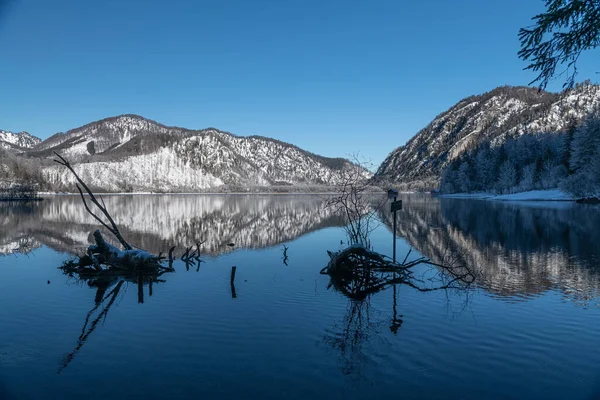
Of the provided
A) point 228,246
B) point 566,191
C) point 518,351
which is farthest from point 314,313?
point 566,191

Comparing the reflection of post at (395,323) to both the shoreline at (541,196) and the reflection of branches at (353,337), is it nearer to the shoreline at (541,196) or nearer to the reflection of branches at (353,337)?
the reflection of branches at (353,337)

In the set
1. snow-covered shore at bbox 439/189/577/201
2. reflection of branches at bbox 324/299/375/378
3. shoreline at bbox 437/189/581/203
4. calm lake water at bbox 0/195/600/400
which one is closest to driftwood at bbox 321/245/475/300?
calm lake water at bbox 0/195/600/400

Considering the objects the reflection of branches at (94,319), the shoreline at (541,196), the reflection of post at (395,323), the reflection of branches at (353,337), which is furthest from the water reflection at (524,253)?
the shoreline at (541,196)

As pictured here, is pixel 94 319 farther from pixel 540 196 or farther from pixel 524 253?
pixel 540 196

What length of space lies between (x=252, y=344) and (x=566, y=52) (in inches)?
348

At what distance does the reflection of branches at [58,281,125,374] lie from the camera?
939 centimetres

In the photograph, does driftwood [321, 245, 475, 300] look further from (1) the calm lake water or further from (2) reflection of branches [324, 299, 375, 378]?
(2) reflection of branches [324, 299, 375, 378]

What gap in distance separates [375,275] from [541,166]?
105m

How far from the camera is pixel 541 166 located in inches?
4090

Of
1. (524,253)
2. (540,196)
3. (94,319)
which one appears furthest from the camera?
(540,196)

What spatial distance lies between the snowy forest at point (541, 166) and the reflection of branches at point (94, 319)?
76.2 m

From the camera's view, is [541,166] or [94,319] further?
[541,166]

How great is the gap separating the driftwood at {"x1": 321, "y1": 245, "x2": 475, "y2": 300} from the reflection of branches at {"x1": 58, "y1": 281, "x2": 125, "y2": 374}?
8446 millimetres

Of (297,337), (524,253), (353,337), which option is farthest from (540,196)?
(297,337)
